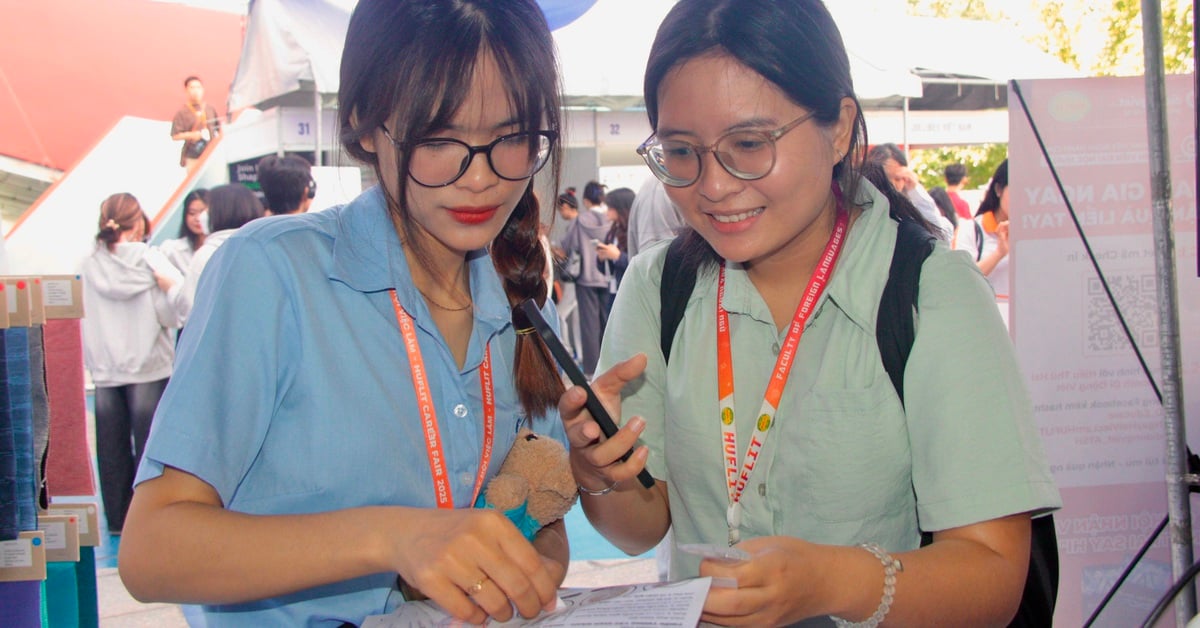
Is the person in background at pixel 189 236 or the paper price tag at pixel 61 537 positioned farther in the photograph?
the person in background at pixel 189 236

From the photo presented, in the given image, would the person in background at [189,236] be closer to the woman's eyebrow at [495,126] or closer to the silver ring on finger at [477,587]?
the woman's eyebrow at [495,126]

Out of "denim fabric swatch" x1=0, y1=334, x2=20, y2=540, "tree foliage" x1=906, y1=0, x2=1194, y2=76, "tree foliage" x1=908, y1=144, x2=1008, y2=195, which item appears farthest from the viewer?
"tree foliage" x1=908, y1=144, x2=1008, y2=195

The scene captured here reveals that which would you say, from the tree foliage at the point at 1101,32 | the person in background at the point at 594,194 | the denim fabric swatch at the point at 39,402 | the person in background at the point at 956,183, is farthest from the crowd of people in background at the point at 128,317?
the tree foliage at the point at 1101,32

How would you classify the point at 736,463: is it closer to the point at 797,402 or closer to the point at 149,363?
the point at 797,402

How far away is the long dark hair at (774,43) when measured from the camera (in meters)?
1.53

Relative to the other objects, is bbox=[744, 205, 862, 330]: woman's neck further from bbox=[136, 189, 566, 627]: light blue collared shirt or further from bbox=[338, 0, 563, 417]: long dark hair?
bbox=[136, 189, 566, 627]: light blue collared shirt

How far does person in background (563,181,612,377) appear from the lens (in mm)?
9789

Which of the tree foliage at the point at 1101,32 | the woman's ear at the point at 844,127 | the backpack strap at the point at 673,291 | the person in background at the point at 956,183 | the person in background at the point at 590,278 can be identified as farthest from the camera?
the tree foliage at the point at 1101,32

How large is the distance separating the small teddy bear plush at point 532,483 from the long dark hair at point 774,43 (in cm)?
68

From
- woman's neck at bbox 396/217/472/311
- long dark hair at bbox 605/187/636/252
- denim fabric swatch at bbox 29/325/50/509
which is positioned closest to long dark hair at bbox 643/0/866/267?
woman's neck at bbox 396/217/472/311

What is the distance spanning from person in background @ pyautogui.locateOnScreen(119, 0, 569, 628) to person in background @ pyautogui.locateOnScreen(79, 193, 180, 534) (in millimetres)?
4722

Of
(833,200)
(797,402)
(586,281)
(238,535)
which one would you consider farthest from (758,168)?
(586,281)

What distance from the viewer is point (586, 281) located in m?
9.88

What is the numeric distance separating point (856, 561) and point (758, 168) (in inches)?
25.2
